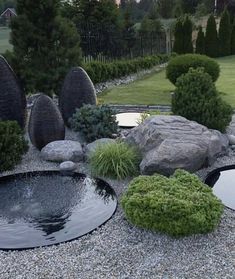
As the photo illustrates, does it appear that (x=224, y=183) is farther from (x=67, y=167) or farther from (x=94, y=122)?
(x=94, y=122)

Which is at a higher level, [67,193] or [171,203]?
[171,203]

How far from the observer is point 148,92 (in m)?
13.4

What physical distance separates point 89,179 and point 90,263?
2.04 metres

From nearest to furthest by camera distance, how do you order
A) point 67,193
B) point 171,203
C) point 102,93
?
1. point 171,203
2. point 67,193
3. point 102,93

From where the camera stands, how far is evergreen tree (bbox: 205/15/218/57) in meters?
27.0

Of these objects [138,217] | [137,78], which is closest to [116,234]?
[138,217]

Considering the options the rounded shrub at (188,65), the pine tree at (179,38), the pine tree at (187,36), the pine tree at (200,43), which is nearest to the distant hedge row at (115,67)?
the rounded shrub at (188,65)

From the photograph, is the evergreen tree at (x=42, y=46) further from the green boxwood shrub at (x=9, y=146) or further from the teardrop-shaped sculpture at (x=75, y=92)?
the green boxwood shrub at (x=9, y=146)

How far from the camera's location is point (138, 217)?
13.4 ft

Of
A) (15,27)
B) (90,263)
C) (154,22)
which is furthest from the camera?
(154,22)

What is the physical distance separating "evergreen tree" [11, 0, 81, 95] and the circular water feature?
5.90 ft

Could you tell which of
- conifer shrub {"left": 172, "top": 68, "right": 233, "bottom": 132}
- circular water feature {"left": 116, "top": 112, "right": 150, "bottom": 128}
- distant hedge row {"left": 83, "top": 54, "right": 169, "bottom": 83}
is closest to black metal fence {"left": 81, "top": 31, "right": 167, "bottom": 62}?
distant hedge row {"left": 83, "top": 54, "right": 169, "bottom": 83}

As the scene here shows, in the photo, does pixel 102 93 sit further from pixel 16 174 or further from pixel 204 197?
pixel 204 197

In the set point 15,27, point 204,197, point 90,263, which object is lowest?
point 90,263
